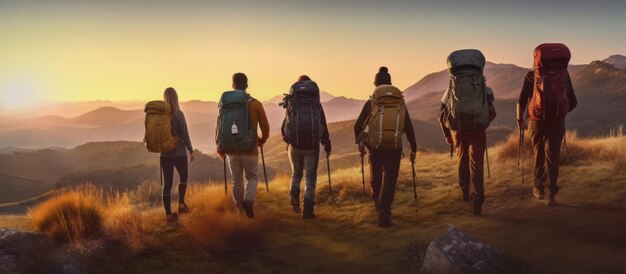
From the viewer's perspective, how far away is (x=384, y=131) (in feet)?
23.4

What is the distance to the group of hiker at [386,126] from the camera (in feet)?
23.3

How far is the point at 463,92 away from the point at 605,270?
9.93ft

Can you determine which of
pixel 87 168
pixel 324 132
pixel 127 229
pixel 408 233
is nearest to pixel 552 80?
pixel 408 233

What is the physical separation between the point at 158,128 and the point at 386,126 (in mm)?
3847

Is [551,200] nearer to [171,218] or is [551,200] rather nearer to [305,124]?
[305,124]

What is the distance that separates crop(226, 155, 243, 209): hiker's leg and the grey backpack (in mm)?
3667

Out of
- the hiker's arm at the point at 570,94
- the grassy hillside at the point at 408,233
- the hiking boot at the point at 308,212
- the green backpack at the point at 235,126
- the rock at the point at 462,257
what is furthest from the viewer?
the hiking boot at the point at 308,212

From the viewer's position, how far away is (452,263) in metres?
5.68

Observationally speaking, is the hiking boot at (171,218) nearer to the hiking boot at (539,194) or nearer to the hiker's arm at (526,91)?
the hiker's arm at (526,91)

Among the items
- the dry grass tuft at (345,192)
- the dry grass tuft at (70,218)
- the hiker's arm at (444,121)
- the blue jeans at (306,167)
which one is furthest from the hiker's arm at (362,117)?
the dry grass tuft at (70,218)

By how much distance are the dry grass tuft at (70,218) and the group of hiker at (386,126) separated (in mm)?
1341

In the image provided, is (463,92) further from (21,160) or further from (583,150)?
(21,160)

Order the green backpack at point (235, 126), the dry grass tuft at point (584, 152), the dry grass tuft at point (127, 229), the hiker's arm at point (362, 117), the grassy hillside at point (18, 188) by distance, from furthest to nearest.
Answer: the grassy hillside at point (18, 188), the dry grass tuft at point (584, 152), the green backpack at point (235, 126), the dry grass tuft at point (127, 229), the hiker's arm at point (362, 117)

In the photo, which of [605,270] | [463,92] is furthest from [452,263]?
[463,92]
